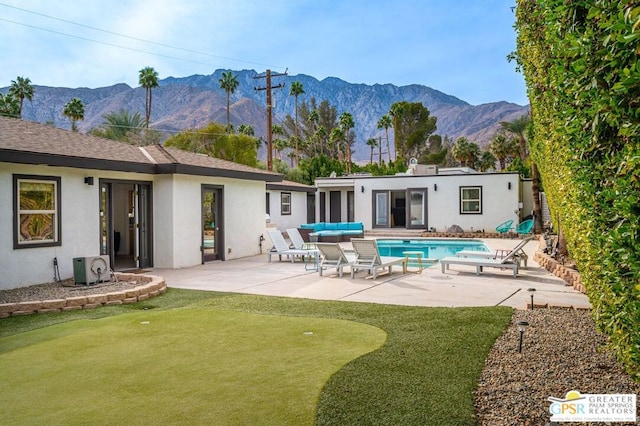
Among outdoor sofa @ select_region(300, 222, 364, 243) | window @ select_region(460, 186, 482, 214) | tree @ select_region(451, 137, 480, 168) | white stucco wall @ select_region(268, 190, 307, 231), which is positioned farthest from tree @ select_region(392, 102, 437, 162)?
outdoor sofa @ select_region(300, 222, 364, 243)

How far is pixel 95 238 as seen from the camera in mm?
11836

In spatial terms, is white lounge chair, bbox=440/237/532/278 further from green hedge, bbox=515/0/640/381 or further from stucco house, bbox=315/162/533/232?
stucco house, bbox=315/162/533/232

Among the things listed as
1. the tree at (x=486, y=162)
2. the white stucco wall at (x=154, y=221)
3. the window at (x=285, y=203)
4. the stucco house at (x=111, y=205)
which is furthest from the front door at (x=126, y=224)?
the tree at (x=486, y=162)

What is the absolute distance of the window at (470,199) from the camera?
83.3ft

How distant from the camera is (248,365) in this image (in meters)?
5.18

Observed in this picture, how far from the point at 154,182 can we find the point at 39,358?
861 centimetres

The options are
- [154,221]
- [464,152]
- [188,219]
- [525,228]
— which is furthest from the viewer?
[464,152]

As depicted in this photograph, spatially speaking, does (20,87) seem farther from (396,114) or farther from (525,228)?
(525,228)

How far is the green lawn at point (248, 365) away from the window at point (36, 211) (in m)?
3.14

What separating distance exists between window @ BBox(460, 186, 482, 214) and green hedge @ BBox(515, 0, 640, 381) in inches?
861

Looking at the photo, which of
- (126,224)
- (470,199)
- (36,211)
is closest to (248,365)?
(36,211)

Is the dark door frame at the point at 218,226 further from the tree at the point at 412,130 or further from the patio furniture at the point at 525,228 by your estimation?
the tree at the point at 412,130

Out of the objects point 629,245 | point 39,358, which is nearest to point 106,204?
point 39,358

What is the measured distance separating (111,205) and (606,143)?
38.4 ft
